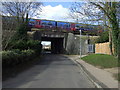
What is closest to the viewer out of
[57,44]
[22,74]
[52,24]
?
[22,74]

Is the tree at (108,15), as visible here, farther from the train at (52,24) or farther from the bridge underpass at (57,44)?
the bridge underpass at (57,44)

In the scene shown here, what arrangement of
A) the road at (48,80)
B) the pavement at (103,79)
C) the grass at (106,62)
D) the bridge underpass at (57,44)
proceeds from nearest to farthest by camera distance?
1. the pavement at (103,79)
2. the road at (48,80)
3. the grass at (106,62)
4. the bridge underpass at (57,44)

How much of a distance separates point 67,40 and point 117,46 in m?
37.5

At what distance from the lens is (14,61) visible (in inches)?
570

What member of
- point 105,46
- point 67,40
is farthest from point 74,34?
point 105,46

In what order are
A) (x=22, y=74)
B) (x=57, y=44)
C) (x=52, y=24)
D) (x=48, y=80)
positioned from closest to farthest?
(x=48, y=80), (x=22, y=74), (x=52, y=24), (x=57, y=44)

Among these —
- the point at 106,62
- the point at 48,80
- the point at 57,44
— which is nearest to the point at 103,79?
the point at 48,80

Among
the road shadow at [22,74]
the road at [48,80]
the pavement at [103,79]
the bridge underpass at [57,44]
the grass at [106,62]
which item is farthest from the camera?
the bridge underpass at [57,44]

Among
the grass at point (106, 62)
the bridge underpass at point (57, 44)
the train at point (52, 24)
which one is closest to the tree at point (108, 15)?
the grass at point (106, 62)

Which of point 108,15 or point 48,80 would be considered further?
point 108,15

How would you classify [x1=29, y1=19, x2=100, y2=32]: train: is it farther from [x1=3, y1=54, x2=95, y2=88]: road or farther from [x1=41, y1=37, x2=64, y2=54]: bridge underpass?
[x1=3, y1=54, x2=95, y2=88]: road

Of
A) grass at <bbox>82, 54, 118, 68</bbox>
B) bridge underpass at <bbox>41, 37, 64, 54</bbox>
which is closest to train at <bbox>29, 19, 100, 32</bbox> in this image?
bridge underpass at <bbox>41, 37, 64, 54</bbox>

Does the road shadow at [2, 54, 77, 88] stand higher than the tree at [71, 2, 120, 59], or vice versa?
the tree at [71, 2, 120, 59]

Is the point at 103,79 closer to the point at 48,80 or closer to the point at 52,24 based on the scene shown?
the point at 48,80
